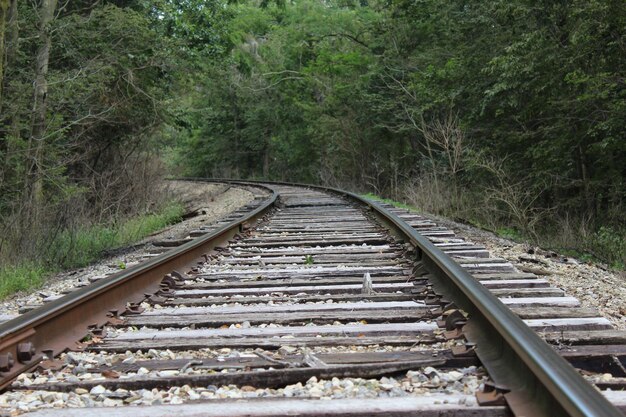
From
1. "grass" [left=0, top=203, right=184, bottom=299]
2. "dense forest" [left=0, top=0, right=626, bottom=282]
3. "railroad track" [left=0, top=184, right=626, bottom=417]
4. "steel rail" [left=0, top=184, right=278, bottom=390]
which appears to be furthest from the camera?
"dense forest" [left=0, top=0, right=626, bottom=282]

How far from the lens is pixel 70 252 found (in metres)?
8.13

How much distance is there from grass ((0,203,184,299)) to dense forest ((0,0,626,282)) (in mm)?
130

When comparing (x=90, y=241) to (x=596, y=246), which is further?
(x=596, y=246)

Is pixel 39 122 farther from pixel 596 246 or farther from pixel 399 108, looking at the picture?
pixel 399 108

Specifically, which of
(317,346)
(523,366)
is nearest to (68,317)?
(317,346)

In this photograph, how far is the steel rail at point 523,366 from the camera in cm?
183

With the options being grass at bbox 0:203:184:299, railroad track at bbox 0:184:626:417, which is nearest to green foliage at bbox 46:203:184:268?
grass at bbox 0:203:184:299

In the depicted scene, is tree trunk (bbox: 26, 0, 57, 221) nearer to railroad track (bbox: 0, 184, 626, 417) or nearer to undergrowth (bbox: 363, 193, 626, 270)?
railroad track (bbox: 0, 184, 626, 417)

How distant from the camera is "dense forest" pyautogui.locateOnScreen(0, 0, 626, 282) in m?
10.2

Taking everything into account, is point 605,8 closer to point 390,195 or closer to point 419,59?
point 419,59

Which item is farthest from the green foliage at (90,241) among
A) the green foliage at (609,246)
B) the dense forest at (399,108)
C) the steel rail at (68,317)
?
the green foliage at (609,246)

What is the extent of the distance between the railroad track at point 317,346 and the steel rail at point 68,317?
0.01 metres

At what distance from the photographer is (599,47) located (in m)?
10.8

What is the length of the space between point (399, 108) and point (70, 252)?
15.2 meters
